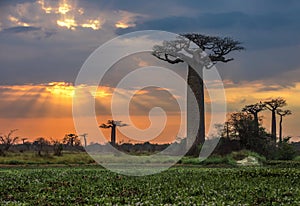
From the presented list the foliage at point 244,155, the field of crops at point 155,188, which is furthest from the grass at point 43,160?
the field of crops at point 155,188

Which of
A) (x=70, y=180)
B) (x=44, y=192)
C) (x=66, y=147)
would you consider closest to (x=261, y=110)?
(x=66, y=147)

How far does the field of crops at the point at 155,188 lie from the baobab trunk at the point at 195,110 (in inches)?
591

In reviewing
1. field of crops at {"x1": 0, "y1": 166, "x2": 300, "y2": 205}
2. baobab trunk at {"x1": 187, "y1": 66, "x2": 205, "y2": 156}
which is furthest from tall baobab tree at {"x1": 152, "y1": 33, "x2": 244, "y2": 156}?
field of crops at {"x1": 0, "y1": 166, "x2": 300, "y2": 205}

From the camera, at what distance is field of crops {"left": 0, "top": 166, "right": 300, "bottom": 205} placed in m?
13.0

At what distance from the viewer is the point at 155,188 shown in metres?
15.5

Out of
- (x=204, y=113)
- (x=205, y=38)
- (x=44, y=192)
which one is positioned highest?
(x=205, y=38)

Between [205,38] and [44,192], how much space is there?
24290 millimetres

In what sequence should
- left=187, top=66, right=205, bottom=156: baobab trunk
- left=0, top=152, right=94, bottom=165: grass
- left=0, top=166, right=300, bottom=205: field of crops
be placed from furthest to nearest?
left=187, top=66, right=205, bottom=156: baobab trunk < left=0, top=152, right=94, bottom=165: grass < left=0, top=166, right=300, bottom=205: field of crops

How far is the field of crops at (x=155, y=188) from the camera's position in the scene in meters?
13.0

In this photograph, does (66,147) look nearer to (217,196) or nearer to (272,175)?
(272,175)

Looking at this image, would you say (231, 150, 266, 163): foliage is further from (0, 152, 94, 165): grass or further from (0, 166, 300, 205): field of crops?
(0, 166, 300, 205): field of crops

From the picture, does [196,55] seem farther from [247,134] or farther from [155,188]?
[155,188]

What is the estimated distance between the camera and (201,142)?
3575cm

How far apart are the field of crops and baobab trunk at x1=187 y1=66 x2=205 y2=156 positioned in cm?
1501
